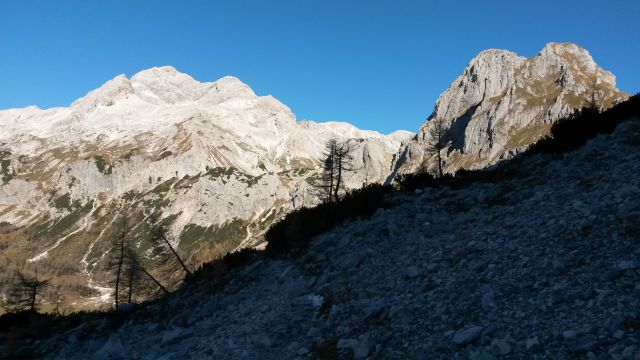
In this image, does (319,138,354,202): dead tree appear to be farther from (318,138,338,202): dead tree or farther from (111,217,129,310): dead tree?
(111,217,129,310): dead tree

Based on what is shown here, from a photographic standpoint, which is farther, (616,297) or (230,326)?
(230,326)

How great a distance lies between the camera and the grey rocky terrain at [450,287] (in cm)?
895

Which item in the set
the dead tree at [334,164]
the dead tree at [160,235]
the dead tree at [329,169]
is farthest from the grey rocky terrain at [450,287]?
the dead tree at [329,169]

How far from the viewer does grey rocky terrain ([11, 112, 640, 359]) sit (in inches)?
352

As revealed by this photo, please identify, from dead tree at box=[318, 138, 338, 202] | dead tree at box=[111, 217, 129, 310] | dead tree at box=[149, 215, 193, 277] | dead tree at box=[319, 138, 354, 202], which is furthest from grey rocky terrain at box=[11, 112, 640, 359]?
dead tree at box=[318, 138, 338, 202]

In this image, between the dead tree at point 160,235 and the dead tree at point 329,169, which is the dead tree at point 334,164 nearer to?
the dead tree at point 329,169

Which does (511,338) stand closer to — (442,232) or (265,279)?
(442,232)

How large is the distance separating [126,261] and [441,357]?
45.3 metres

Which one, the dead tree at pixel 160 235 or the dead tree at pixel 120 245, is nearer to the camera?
the dead tree at pixel 160 235

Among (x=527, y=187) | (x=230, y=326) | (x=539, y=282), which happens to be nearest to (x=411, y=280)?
(x=539, y=282)

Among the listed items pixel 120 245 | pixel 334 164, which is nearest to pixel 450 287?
pixel 120 245

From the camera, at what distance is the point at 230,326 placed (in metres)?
15.0

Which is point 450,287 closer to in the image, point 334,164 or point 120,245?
point 120,245

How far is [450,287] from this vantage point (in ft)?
38.4
